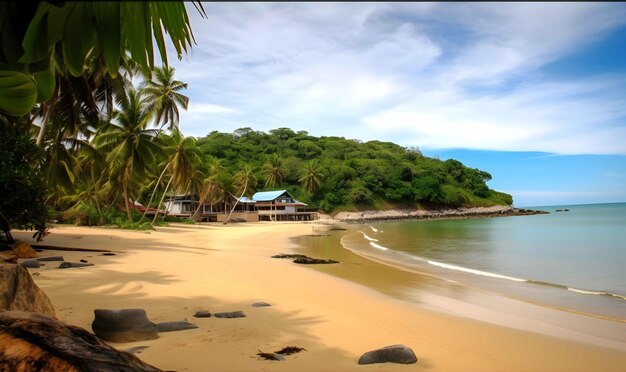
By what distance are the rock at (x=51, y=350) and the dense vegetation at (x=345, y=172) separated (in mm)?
69804

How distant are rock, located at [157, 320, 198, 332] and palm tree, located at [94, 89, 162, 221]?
82.9 ft

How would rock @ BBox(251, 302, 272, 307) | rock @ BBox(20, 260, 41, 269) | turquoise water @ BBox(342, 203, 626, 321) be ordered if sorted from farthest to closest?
turquoise water @ BBox(342, 203, 626, 321) → rock @ BBox(20, 260, 41, 269) → rock @ BBox(251, 302, 272, 307)

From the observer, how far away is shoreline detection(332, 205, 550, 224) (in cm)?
7841

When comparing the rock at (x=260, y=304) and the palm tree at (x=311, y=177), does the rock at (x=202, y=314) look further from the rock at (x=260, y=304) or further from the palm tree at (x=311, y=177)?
the palm tree at (x=311, y=177)

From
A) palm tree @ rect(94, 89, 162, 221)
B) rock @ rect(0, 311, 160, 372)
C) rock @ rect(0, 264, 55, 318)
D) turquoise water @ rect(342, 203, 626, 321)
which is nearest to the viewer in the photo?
rock @ rect(0, 311, 160, 372)

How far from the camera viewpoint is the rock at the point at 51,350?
2.15 meters

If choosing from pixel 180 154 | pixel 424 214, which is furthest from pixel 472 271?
pixel 424 214

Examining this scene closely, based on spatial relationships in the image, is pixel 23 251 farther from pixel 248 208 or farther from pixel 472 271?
pixel 248 208

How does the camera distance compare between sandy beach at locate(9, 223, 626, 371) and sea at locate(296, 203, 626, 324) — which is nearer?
sandy beach at locate(9, 223, 626, 371)

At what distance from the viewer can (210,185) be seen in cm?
5203

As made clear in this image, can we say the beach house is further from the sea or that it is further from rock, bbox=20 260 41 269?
rock, bbox=20 260 41 269

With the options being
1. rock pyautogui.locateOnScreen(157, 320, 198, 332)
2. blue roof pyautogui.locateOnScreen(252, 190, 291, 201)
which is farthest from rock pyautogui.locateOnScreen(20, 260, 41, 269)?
blue roof pyautogui.locateOnScreen(252, 190, 291, 201)

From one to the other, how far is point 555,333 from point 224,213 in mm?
56902

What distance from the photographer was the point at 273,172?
7931 cm
